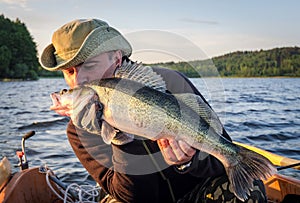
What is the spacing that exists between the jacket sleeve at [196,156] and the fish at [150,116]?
281 millimetres

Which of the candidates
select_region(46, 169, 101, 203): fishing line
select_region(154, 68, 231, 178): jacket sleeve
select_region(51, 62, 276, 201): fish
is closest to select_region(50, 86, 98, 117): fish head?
select_region(51, 62, 276, 201): fish

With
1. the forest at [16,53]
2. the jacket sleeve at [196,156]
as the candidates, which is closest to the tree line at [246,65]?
the jacket sleeve at [196,156]

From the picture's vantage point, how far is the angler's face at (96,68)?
Answer: 2830 mm

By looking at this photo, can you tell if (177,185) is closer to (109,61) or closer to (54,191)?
(109,61)

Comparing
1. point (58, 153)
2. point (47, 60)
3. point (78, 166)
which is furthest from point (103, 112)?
point (58, 153)

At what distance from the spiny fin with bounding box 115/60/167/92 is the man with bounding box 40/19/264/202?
0.39 ft

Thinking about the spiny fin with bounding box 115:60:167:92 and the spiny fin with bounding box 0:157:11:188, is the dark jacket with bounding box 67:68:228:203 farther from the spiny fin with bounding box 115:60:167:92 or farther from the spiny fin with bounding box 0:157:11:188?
the spiny fin with bounding box 0:157:11:188

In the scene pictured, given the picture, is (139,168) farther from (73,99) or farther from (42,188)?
(42,188)

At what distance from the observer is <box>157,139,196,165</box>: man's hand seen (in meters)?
2.44

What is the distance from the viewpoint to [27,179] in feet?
13.3

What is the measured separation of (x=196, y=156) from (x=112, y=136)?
0.76 meters

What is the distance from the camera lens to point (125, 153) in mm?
2676

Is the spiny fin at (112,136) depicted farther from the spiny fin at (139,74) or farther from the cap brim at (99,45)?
the cap brim at (99,45)

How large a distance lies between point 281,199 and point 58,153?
22.5ft
